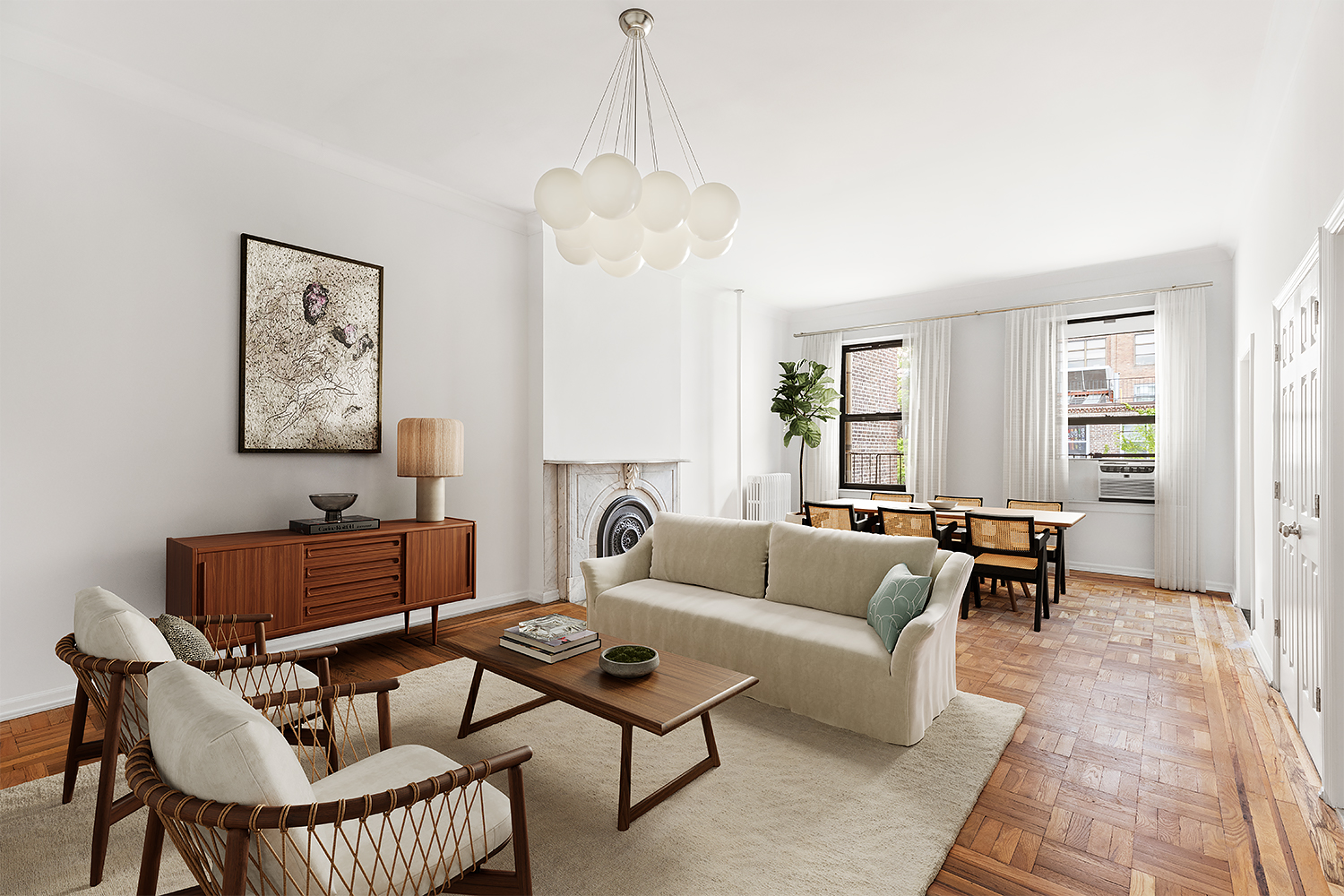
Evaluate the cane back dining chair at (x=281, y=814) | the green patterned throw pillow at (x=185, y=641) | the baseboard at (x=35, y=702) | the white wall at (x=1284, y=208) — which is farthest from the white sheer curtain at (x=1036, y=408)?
the baseboard at (x=35, y=702)

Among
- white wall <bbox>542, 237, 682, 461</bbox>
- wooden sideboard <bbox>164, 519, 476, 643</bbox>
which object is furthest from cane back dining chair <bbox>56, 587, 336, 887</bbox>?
white wall <bbox>542, 237, 682, 461</bbox>

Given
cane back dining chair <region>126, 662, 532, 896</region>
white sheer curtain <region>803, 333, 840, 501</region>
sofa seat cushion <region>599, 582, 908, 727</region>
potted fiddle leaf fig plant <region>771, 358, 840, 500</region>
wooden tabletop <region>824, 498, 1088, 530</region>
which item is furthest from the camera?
white sheer curtain <region>803, 333, 840, 501</region>

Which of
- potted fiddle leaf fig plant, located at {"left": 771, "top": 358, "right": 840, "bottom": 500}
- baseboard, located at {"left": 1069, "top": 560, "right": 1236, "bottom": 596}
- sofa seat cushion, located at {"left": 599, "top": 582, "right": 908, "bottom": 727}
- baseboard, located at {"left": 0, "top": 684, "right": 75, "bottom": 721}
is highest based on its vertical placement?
potted fiddle leaf fig plant, located at {"left": 771, "top": 358, "right": 840, "bottom": 500}

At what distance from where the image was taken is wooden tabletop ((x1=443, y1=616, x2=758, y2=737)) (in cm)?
200

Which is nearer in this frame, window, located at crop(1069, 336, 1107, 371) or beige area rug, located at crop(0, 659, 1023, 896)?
beige area rug, located at crop(0, 659, 1023, 896)

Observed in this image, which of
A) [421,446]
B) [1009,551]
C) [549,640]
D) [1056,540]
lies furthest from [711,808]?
[1056,540]

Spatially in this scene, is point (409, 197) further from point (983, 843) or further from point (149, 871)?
point (983, 843)

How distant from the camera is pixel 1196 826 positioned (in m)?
2.08

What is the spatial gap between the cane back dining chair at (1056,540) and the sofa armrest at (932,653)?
231 cm

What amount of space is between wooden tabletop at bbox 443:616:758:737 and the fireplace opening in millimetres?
2495

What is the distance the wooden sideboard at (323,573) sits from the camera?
3.01 metres

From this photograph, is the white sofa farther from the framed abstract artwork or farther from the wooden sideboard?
the framed abstract artwork

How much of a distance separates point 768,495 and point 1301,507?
A: 5.13 metres

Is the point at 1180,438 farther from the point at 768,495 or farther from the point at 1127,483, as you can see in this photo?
the point at 768,495
